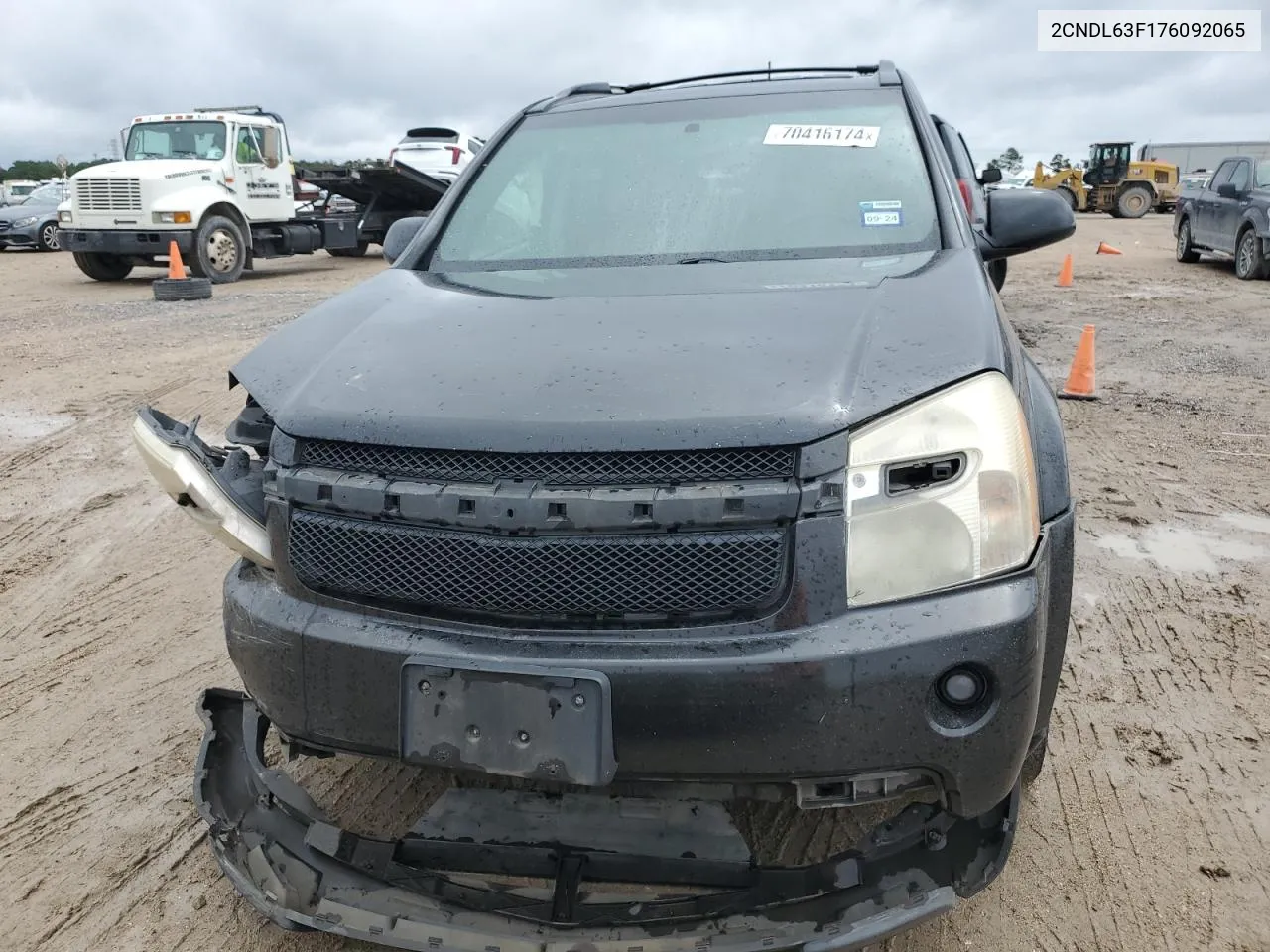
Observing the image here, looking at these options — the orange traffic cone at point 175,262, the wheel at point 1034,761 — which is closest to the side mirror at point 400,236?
the wheel at point 1034,761

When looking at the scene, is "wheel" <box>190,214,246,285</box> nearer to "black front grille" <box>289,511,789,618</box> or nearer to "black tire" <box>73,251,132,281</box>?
"black tire" <box>73,251,132,281</box>

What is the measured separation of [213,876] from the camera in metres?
2.46

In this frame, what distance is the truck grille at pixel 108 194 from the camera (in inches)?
571

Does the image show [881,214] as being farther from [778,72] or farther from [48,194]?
[48,194]

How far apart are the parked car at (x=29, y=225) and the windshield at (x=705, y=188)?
20.8 meters

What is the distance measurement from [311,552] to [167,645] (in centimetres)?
194

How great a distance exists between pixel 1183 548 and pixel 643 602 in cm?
346

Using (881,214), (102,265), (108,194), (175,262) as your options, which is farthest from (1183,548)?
(102,265)

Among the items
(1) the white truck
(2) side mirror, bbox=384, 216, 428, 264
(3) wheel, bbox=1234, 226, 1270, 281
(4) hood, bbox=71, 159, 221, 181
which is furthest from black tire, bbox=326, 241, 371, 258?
(2) side mirror, bbox=384, 216, 428, 264

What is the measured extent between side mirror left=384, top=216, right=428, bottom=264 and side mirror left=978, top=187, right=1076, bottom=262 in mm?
1837

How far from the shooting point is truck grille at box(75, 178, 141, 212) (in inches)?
571

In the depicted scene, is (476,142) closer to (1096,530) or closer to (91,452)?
(91,452)

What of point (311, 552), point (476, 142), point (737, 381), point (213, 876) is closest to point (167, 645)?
point (213, 876)

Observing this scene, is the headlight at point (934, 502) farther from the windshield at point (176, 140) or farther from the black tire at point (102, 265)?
the black tire at point (102, 265)
